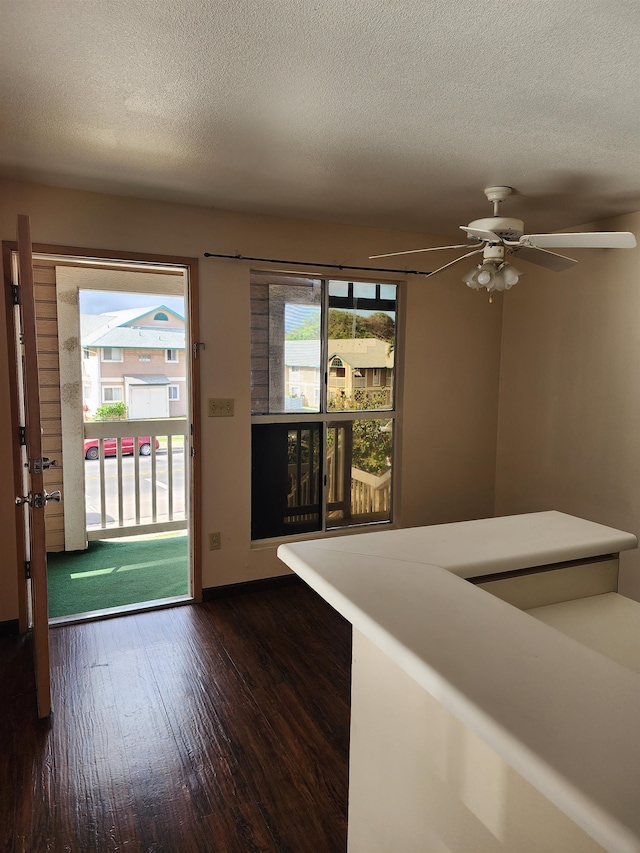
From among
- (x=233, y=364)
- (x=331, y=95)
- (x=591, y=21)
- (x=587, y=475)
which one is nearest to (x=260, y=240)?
(x=233, y=364)

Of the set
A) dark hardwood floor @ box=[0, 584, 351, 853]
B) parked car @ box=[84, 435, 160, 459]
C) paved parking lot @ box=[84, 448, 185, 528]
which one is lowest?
dark hardwood floor @ box=[0, 584, 351, 853]

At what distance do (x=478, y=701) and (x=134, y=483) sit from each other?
4370 millimetres

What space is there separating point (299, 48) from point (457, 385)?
2.99 metres

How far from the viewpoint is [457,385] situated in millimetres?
4281

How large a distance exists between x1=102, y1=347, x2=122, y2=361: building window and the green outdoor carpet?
5.09 ft

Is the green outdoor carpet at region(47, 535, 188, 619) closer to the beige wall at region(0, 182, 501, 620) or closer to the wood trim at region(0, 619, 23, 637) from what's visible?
the wood trim at region(0, 619, 23, 637)

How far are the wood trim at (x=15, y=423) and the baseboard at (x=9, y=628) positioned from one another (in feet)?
0.08

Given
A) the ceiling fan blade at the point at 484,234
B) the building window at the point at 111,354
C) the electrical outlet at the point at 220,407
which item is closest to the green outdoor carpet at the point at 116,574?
the electrical outlet at the point at 220,407

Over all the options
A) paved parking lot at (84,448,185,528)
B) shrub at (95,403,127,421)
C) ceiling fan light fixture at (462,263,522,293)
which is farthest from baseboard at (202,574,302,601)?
ceiling fan light fixture at (462,263,522,293)

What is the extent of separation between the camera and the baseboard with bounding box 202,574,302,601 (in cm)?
357

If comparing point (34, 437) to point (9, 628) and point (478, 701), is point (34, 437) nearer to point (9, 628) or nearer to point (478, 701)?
point (9, 628)

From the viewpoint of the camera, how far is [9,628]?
3104mm

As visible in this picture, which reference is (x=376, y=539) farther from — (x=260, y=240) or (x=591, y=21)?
(x=260, y=240)

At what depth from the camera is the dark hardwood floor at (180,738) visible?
183 cm
